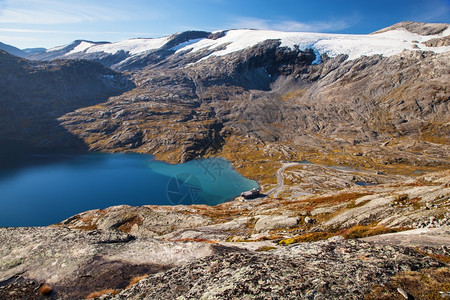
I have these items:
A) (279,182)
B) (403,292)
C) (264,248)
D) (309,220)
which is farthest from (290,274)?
(279,182)

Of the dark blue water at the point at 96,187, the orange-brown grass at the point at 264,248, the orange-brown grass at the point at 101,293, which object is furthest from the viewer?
the dark blue water at the point at 96,187

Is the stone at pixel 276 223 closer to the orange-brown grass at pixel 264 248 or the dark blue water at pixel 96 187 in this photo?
the orange-brown grass at pixel 264 248

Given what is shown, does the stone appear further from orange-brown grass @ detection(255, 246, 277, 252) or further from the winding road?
the winding road

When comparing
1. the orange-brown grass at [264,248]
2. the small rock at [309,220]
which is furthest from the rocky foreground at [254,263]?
the small rock at [309,220]

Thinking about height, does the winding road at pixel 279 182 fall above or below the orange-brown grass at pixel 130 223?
below

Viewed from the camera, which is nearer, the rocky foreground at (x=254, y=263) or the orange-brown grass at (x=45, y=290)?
the rocky foreground at (x=254, y=263)

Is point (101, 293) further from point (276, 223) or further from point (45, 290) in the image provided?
point (276, 223)

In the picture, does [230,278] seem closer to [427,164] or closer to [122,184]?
[122,184]
